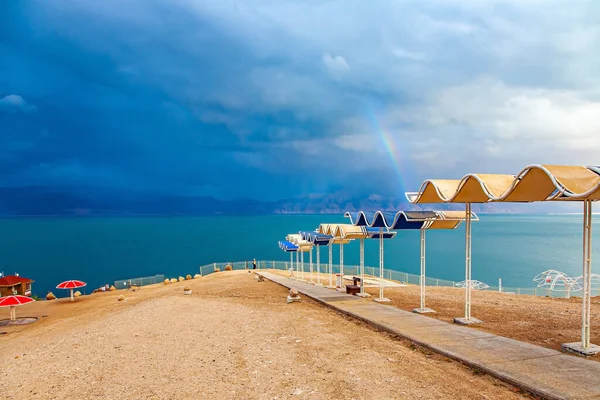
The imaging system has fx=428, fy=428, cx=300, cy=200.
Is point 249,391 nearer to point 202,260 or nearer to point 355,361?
point 355,361

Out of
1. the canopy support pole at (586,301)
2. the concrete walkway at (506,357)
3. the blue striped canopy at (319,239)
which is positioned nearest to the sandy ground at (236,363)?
the concrete walkway at (506,357)

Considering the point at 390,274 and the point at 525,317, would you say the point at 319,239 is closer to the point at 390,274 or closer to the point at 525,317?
the point at 525,317

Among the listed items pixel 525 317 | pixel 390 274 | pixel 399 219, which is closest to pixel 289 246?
pixel 390 274

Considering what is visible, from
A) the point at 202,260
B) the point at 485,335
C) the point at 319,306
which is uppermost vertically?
the point at 485,335

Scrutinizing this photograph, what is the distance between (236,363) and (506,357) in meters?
4.94

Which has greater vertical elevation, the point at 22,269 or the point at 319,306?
the point at 319,306

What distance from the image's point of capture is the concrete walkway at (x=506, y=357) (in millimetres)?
6285

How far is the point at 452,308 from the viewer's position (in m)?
13.9

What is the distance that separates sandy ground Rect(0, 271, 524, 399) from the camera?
6.68m

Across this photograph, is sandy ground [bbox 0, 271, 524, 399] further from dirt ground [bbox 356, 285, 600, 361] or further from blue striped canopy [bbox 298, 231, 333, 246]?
blue striped canopy [bbox 298, 231, 333, 246]

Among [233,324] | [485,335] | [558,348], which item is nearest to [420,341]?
[485,335]

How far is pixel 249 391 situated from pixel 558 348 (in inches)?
242

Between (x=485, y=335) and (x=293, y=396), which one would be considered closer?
(x=293, y=396)

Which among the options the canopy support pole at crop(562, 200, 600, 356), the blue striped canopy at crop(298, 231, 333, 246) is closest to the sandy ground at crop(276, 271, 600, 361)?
the canopy support pole at crop(562, 200, 600, 356)
